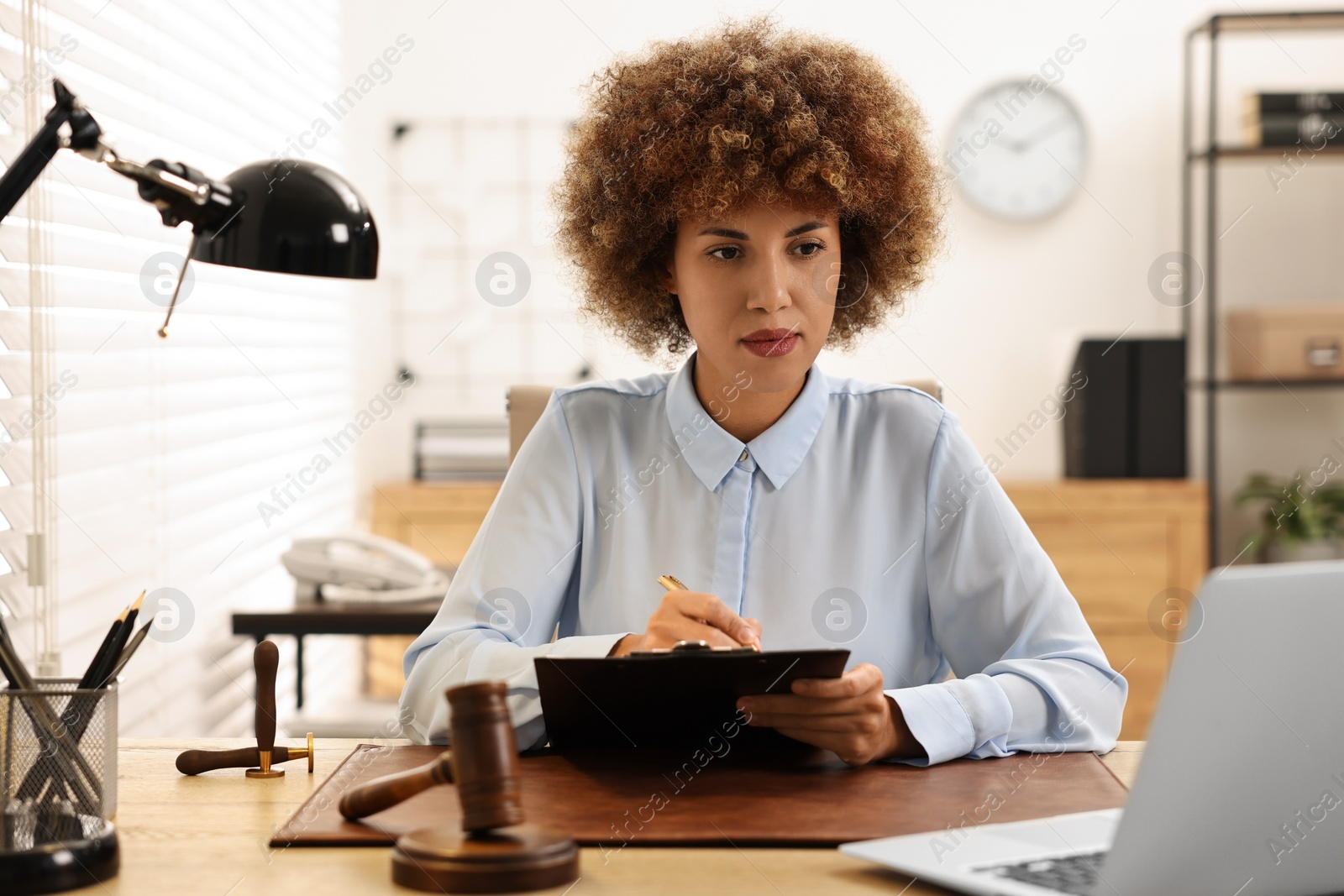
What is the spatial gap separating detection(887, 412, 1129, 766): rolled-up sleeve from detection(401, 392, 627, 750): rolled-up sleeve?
0.33m

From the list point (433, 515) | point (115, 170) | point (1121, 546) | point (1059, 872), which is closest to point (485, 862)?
point (1059, 872)

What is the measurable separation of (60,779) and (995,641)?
36.1 inches

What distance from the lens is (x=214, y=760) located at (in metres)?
1.05

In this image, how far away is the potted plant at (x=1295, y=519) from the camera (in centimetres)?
339

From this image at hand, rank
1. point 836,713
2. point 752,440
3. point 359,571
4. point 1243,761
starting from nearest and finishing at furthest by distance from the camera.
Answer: point 1243,761, point 836,713, point 752,440, point 359,571

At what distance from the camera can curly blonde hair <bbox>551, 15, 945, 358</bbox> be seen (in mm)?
1400

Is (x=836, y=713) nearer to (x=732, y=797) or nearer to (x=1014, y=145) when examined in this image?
(x=732, y=797)

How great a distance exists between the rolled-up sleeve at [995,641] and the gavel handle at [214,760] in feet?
1.86

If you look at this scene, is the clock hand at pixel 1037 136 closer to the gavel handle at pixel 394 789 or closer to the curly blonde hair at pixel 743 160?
the curly blonde hair at pixel 743 160

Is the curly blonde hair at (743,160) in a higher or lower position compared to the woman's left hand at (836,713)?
higher

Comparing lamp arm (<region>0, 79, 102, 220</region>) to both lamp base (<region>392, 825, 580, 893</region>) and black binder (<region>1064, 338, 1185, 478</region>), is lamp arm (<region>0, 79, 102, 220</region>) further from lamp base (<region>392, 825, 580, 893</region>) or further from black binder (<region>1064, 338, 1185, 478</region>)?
black binder (<region>1064, 338, 1185, 478</region>)

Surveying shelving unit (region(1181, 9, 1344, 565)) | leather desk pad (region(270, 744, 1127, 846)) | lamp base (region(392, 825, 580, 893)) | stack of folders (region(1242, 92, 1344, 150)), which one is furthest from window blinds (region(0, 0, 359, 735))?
stack of folders (region(1242, 92, 1344, 150))

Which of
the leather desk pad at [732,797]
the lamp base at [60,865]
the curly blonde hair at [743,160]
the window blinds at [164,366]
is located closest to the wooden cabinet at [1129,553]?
the curly blonde hair at [743,160]

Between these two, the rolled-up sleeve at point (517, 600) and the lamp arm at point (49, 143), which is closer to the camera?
the lamp arm at point (49, 143)
